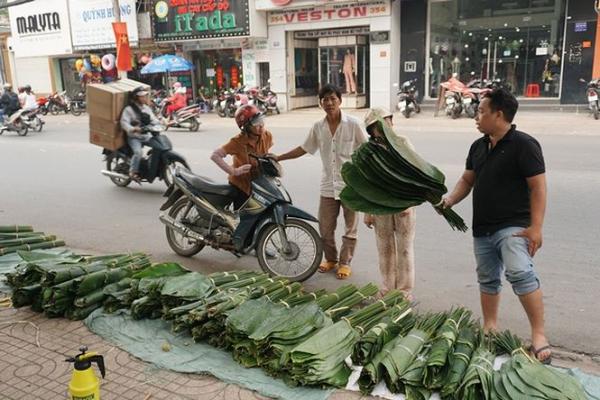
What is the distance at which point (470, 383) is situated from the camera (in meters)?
2.65

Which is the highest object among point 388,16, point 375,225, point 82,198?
point 388,16

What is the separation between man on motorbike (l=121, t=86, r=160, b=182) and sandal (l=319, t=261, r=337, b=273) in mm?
4673

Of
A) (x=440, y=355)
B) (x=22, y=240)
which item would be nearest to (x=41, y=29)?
(x=22, y=240)

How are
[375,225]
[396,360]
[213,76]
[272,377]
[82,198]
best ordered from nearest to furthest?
[396,360] → [272,377] → [375,225] → [82,198] → [213,76]

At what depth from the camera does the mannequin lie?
20.5 m

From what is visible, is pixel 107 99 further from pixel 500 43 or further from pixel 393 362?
pixel 500 43

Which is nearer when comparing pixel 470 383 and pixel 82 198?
pixel 470 383

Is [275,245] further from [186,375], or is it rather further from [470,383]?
[470,383]

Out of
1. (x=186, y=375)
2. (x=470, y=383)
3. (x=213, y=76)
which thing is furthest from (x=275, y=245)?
(x=213, y=76)

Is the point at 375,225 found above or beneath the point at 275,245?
above

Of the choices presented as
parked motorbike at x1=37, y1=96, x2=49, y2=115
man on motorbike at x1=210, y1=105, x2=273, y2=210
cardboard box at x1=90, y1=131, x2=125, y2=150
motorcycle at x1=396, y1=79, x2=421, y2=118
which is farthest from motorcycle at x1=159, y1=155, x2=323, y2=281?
parked motorbike at x1=37, y1=96, x2=49, y2=115

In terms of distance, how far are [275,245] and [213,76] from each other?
19874mm

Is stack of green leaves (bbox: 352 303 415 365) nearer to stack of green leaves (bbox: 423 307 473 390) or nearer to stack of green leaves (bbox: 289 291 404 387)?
stack of green leaves (bbox: 289 291 404 387)

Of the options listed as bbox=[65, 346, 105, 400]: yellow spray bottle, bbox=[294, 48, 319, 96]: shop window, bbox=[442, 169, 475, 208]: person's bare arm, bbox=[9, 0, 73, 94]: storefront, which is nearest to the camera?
bbox=[65, 346, 105, 400]: yellow spray bottle
